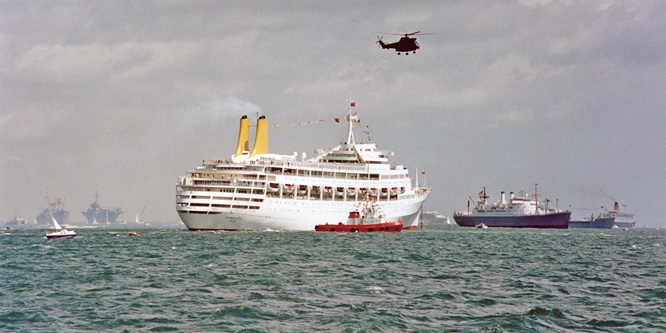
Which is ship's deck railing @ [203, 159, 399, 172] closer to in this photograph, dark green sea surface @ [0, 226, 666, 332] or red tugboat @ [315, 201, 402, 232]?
red tugboat @ [315, 201, 402, 232]

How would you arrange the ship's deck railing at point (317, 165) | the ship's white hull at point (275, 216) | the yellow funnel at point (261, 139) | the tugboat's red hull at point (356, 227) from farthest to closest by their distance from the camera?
the yellow funnel at point (261, 139)
the ship's deck railing at point (317, 165)
the tugboat's red hull at point (356, 227)
the ship's white hull at point (275, 216)

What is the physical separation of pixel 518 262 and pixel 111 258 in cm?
3196

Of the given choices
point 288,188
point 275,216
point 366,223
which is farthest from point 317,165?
point 275,216

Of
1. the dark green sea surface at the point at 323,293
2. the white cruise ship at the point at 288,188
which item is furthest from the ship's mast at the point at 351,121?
the dark green sea surface at the point at 323,293

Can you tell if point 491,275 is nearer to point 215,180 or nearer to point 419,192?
point 215,180

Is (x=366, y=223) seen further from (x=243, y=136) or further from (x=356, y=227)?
(x=243, y=136)

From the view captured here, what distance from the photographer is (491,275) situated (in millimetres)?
42781

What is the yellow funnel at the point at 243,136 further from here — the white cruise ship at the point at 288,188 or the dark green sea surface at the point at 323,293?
the dark green sea surface at the point at 323,293

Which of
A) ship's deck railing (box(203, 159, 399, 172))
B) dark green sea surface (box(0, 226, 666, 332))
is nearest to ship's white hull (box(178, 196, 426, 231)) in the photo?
ship's deck railing (box(203, 159, 399, 172))

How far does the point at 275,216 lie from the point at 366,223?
1369 centimetres

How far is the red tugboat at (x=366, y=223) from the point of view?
9688 centimetres

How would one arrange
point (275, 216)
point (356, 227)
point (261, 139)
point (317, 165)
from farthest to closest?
point (261, 139)
point (317, 165)
point (356, 227)
point (275, 216)

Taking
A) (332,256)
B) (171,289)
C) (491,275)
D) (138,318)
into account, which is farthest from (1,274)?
(491,275)

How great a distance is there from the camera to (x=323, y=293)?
33625 millimetres
